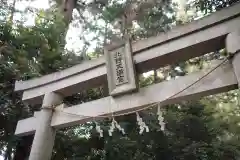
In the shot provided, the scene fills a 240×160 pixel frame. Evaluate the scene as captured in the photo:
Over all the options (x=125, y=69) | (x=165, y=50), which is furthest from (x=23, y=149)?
(x=165, y=50)

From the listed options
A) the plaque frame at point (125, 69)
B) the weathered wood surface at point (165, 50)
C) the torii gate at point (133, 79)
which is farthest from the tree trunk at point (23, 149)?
the plaque frame at point (125, 69)

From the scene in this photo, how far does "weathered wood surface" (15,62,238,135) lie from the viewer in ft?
9.32

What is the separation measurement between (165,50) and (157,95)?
56cm

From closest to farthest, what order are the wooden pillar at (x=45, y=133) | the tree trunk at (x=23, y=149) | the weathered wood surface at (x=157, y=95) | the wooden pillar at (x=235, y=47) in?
1. the wooden pillar at (x=235, y=47)
2. the weathered wood surface at (x=157, y=95)
3. the wooden pillar at (x=45, y=133)
4. the tree trunk at (x=23, y=149)

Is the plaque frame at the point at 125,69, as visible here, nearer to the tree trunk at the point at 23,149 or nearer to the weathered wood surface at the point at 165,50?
the weathered wood surface at the point at 165,50

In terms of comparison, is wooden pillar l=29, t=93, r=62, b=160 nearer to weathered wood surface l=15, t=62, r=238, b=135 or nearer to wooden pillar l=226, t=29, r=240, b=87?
weathered wood surface l=15, t=62, r=238, b=135

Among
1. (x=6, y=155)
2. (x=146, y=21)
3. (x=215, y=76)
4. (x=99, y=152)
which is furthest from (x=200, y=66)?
(x=6, y=155)

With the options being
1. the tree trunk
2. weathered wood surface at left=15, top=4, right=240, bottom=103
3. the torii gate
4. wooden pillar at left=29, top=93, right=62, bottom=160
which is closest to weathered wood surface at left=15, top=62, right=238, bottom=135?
the torii gate

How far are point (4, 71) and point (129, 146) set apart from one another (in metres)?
2.97

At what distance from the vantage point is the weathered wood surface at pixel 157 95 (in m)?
2.84

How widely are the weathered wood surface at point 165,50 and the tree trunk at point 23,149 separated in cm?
160

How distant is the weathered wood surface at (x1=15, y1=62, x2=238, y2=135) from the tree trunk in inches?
59.0

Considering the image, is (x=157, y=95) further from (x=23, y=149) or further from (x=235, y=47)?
(x=23, y=149)

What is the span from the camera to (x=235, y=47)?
2764mm
